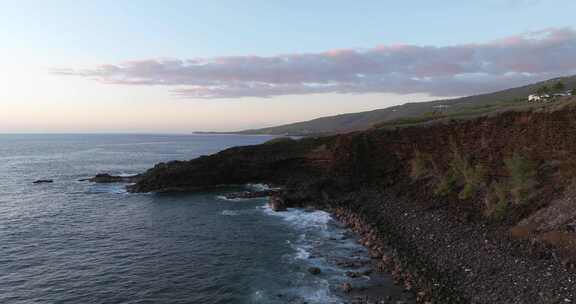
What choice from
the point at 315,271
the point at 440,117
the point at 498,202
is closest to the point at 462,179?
the point at 498,202

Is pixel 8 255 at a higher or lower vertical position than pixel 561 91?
lower

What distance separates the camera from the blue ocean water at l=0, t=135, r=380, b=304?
25328 mm

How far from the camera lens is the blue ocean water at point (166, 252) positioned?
25328 millimetres

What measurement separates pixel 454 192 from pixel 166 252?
29.7 meters

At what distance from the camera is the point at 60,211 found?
49438mm

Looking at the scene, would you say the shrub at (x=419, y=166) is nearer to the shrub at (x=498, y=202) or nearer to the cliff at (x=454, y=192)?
the cliff at (x=454, y=192)

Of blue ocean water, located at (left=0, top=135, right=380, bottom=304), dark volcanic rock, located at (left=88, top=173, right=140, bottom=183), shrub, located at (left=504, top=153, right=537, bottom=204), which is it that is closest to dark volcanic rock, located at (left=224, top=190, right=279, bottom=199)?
blue ocean water, located at (left=0, top=135, right=380, bottom=304)

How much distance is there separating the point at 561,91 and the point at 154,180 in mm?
94517

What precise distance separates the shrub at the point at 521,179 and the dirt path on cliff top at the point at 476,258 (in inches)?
150

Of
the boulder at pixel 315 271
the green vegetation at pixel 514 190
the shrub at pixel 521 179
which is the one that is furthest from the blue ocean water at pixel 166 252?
the shrub at pixel 521 179

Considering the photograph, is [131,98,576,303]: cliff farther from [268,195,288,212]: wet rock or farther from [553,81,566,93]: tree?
[553,81,566,93]: tree

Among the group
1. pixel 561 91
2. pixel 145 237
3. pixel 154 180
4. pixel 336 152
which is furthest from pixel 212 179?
pixel 561 91

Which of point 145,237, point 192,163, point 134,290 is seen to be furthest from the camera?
point 192,163

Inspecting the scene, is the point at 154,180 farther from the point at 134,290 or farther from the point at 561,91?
the point at 561,91
